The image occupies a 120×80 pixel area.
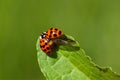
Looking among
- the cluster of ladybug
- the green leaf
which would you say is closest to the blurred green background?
the cluster of ladybug

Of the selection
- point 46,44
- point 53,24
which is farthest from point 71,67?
point 53,24

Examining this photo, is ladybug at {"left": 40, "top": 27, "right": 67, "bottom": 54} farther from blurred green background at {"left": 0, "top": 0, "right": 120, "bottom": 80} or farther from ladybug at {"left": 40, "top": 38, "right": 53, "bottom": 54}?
blurred green background at {"left": 0, "top": 0, "right": 120, "bottom": 80}

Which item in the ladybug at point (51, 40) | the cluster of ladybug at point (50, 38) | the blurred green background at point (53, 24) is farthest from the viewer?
the blurred green background at point (53, 24)

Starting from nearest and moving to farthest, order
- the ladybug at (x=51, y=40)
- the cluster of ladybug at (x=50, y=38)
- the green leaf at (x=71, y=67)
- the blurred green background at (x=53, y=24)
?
1. the green leaf at (x=71, y=67)
2. the ladybug at (x=51, y=40)
3. the cluster of ladybug at (x=50, y=38)
4. the blurred green background at (x=53, y=24)

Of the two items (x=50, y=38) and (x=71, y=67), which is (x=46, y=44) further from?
(x=71, y=67)

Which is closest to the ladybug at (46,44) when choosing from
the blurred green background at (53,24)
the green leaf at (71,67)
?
the green leaf at (71,67)

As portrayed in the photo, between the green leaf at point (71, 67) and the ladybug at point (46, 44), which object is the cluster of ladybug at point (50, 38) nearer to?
the ladybug at point (46, 44)

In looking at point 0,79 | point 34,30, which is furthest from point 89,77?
point 34,30

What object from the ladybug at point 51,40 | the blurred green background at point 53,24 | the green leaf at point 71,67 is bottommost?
the blurred green background at point 53,24
